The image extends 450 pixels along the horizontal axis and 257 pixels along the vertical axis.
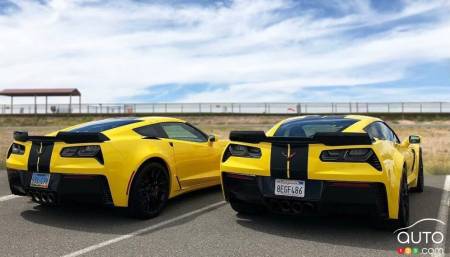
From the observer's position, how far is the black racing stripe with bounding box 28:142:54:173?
5523 millimetres

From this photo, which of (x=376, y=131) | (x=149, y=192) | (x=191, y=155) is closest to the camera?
(x=149, y=192)

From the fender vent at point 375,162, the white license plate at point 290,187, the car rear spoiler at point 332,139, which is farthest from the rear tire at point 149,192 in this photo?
the fender vent at point 375,162

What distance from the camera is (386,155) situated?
4.95 metres

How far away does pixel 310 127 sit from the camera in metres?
6.11

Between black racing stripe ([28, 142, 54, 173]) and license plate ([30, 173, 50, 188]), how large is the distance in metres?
0.05

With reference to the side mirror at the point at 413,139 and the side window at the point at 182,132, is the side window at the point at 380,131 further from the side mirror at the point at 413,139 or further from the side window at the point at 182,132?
the side window at the point at 182,132

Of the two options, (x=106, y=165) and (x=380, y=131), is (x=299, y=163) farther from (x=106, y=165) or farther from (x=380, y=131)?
(x=106, y=165)

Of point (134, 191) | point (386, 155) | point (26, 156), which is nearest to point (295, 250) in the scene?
point (386, 155)

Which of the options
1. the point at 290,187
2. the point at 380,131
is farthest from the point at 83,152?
the point at 380,131

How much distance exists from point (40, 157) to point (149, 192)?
4.56 feet

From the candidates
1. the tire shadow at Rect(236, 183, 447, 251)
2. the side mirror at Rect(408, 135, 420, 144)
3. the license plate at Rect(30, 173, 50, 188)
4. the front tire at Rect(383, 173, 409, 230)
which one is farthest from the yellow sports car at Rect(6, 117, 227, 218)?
the side mirror at Rect(408, 135, 420, 144)

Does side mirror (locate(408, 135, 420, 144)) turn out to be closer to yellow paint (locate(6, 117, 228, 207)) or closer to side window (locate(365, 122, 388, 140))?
side window (locate(365, 122, 388, 140))

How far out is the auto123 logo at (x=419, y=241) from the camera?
4.48 metres

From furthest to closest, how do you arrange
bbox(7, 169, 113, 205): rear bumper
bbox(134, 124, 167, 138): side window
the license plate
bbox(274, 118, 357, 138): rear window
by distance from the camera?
bbox(134, 124, 167, 138): side window, bbox(274, 118, 357, 138): rear window, the license plate, bbox(7, 169, 113, 205): rear bumper
